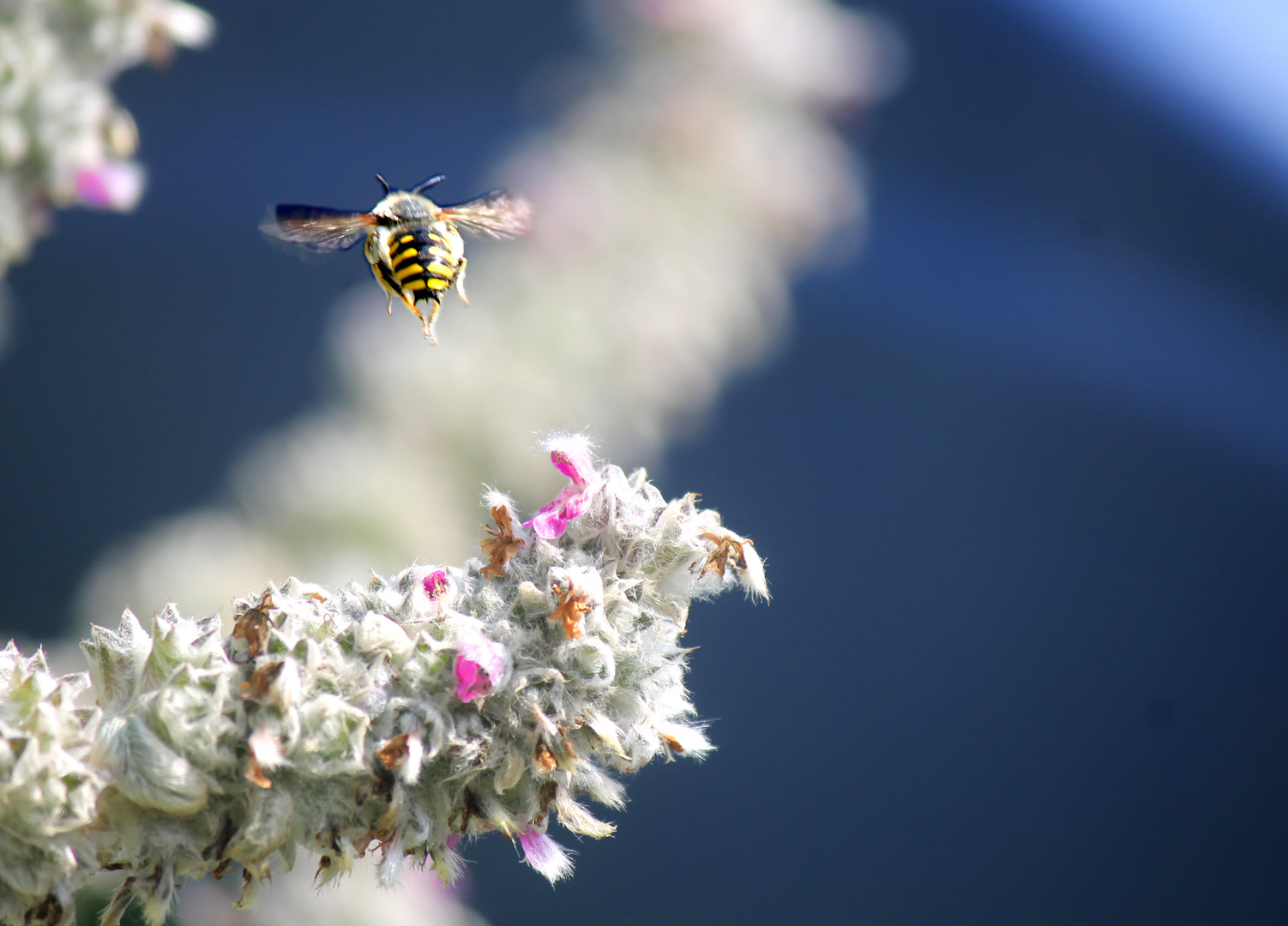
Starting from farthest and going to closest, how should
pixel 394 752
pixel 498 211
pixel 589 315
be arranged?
pixel 589 315
pixel 498 211
pixel 394 752

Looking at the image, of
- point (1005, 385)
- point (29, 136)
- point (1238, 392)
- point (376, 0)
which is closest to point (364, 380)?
point (29, 136)

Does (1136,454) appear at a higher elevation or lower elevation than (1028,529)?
higher

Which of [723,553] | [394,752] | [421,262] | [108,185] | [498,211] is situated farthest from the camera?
[108,185]

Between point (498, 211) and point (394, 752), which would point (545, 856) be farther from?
point (498, 211)

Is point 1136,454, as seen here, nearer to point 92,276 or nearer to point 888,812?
point 888,812

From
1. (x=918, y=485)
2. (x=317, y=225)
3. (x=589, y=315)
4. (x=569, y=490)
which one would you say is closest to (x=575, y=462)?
(x=569, y=490)

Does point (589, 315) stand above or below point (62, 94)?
above

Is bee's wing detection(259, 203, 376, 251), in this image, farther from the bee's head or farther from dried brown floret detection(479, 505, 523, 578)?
dried brown floret detection(479, 505, 523, 578)
